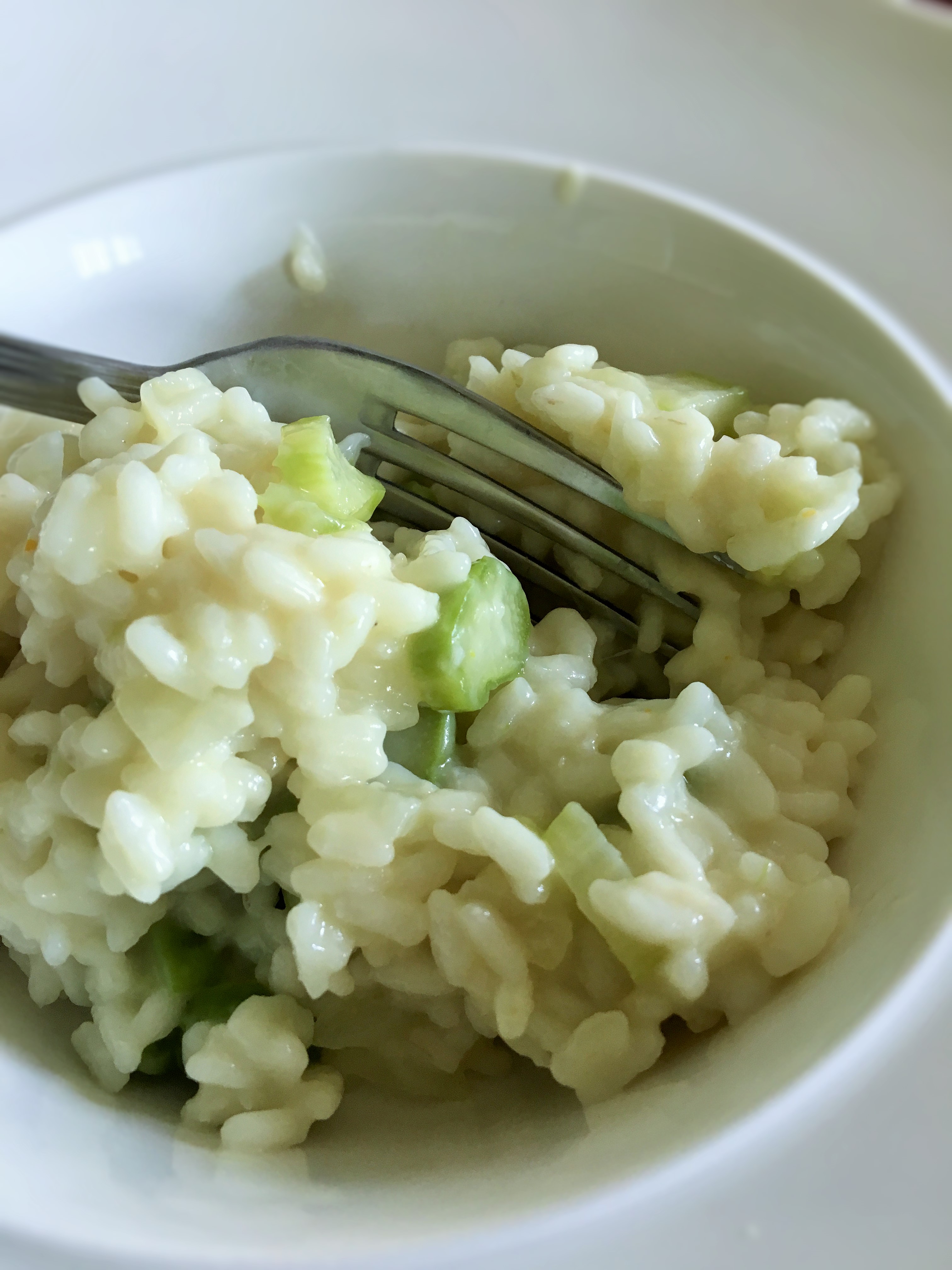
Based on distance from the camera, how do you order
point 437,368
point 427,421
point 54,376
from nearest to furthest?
point 54,376, point 427,421, point 437,368

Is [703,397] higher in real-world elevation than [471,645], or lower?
higher

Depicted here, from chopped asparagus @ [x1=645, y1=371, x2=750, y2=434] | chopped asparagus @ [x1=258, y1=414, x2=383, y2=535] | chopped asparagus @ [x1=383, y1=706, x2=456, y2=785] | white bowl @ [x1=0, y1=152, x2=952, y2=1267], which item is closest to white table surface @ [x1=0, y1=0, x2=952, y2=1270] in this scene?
white bowl @ [x1=0, y1=152, x2=952, y2=1267]

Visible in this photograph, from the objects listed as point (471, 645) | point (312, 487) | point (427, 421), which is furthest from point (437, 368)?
point (471, 645)

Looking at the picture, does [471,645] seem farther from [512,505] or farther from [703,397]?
[703,397]

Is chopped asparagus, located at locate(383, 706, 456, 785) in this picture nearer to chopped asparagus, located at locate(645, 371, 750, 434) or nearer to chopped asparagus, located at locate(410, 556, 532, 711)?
chopped asparagus, located at locate(410, 556, 532, 711)

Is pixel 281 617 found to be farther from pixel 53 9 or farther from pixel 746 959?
pixel 53 9

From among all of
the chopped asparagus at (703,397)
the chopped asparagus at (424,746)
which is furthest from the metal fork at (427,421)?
the chopped asparagus at (424,746)

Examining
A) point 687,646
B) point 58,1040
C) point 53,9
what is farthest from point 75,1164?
point 53,9
